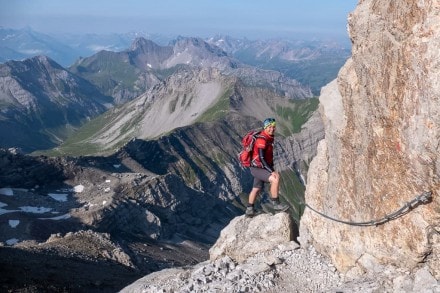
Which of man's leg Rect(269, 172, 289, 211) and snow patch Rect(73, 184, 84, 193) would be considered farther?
snow patch Rect(73, 184, 84, 193)

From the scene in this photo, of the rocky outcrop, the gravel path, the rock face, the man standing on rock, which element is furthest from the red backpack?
the gravel path

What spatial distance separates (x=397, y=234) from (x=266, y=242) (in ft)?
28.1

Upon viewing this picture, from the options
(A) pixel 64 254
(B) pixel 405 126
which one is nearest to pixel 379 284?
(B) pixel 405 126

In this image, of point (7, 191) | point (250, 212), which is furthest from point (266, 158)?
point (7, 191)

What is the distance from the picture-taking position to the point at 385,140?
58.3ft

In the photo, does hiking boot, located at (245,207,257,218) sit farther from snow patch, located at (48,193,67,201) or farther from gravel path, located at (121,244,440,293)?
snow patch, located at (48,193,67,201)

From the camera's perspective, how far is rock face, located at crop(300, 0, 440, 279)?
1534 cm

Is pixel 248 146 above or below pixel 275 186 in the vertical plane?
above

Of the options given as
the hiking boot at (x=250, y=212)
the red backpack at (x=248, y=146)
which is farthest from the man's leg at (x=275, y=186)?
the hiking boot at (x=250, y=212)

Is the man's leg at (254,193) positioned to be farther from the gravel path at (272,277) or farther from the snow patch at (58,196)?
the snow patch at (58,196)

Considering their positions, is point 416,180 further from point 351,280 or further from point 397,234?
point 351,280

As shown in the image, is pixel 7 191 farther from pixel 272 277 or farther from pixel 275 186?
pixel 272 277

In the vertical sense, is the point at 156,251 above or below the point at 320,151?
below

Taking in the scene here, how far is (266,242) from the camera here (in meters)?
25.0
